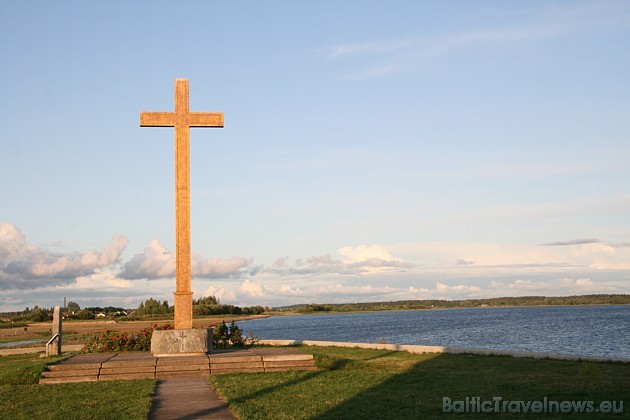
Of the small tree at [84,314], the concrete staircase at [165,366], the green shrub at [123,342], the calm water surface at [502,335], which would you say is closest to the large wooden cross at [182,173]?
the concrete staircase at [165,366]

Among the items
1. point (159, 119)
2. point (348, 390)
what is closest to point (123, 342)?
point (159, 119)

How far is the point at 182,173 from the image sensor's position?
2053cm

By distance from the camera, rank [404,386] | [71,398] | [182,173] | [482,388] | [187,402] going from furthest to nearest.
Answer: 1. [182,173]
2. [404,386]
3. [482,388]
4. [71,398]
5. [187,402]

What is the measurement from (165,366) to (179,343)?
1933 millimetres

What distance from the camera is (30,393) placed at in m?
15.0

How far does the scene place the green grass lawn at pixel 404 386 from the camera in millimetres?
12250

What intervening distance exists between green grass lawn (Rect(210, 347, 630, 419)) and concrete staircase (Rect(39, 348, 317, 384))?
758 mm

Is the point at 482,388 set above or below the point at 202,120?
below

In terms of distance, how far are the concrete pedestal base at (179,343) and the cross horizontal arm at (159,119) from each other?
5.99m

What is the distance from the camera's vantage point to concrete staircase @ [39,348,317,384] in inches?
666

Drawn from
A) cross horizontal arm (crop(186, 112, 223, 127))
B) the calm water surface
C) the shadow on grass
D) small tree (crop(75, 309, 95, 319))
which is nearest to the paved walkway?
the shadow on grass

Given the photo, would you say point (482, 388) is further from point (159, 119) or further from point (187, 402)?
point (159, 119)

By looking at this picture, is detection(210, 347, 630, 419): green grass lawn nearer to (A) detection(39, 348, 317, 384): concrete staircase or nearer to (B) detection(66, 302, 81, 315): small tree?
Answer: (A) detection(39, 348, 317, 384): concrete staircase

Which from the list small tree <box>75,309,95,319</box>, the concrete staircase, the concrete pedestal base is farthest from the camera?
small tree <box>75,309,95,319</box>
